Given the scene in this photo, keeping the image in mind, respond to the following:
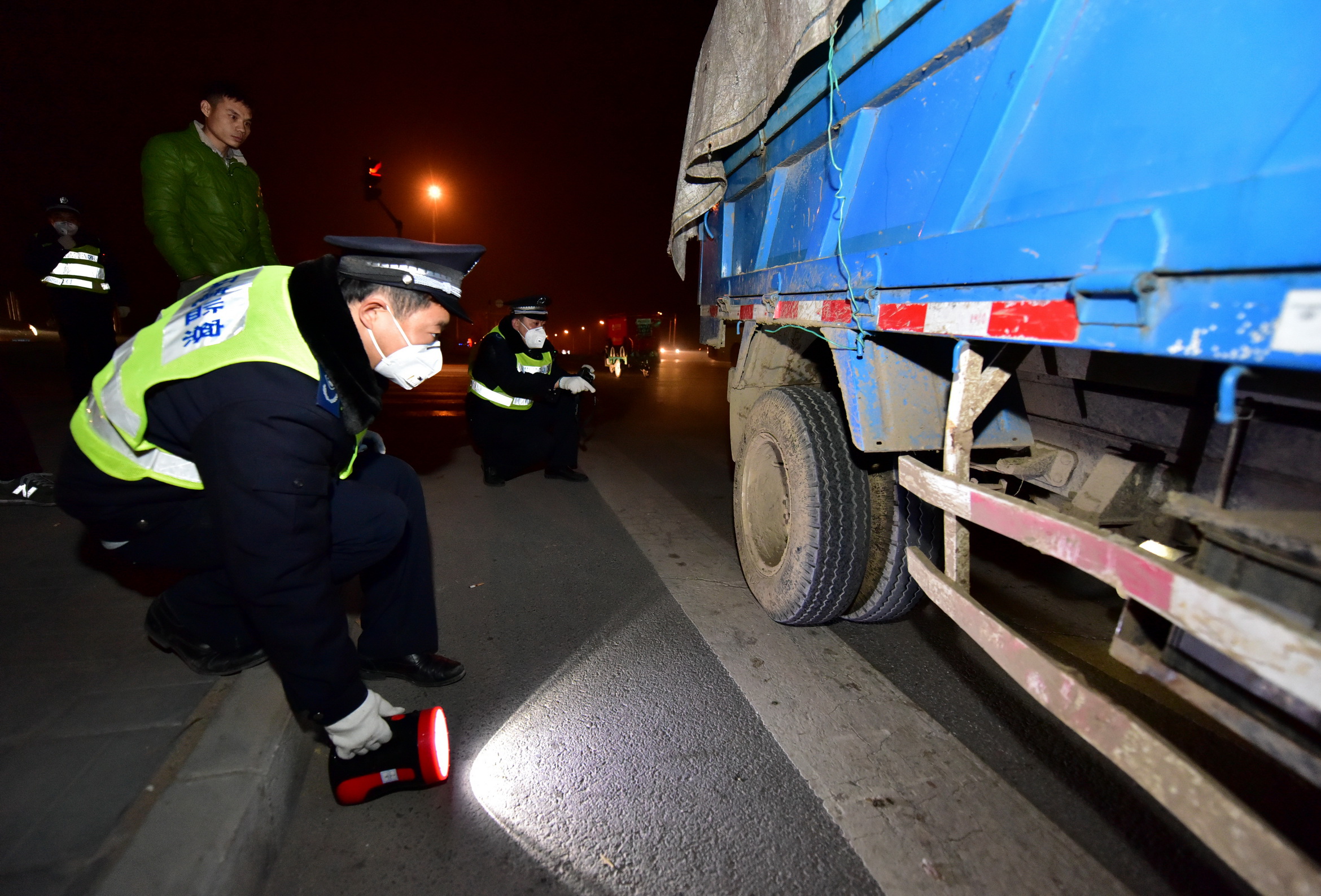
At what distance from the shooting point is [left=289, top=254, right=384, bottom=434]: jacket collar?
153 cm

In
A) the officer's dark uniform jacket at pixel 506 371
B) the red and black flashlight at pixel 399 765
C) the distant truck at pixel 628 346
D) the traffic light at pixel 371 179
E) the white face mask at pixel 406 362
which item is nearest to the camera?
the red and black flashlight at pixel 399 765

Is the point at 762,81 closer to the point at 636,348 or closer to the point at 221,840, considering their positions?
the point at 221,840

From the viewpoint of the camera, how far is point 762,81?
96.7 inches

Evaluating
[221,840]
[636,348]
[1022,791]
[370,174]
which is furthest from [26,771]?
[636,348]

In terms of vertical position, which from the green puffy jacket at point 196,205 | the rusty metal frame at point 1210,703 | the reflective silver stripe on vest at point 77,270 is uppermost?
the green puffy jacket at point 196,205

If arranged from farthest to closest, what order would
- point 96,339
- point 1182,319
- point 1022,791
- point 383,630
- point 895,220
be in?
point 96,339
point 383,630
point 895,220
point 1022,791
point 1182,319

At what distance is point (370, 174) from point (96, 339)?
7.73 m

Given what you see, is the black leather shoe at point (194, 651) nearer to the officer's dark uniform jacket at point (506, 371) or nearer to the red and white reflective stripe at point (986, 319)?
the red and white reflective stripe at point (986, 319)

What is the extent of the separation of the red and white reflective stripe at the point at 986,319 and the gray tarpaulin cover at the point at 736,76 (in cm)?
96

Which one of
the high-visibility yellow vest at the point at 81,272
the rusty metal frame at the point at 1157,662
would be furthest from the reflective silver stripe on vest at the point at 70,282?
the rusty metal frame at the point at 1157,662

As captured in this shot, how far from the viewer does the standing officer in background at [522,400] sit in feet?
15.7

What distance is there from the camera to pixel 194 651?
79.9 inches

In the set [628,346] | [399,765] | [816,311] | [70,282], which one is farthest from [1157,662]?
[628,346]

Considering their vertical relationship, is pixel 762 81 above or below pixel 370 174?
below
